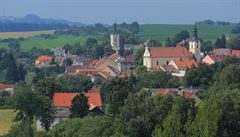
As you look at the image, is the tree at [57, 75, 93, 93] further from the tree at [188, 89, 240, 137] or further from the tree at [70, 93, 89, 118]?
the tree at [188, 89, 240, 137]

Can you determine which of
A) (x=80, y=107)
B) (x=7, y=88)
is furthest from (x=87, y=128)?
(x=7, y=88)

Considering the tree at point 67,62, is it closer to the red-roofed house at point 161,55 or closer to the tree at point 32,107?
the red-roofed house at point 161,55

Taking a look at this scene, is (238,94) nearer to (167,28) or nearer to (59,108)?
(59,108)

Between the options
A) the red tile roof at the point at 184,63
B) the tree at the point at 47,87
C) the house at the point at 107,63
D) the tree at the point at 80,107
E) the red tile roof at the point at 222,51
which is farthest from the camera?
the red tile roof at the point at 222,51

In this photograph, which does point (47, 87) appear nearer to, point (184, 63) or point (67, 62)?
point (184, 63)

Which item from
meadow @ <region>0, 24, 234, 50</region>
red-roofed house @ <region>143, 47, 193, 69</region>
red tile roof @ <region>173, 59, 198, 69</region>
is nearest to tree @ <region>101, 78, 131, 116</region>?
red tile roof @ <region>173, 59, 198, 69</region>

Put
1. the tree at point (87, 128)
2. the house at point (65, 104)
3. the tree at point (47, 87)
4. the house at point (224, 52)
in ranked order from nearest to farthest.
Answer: the tree at point (87, 128), the house at point (65, 104), the tree at point (47, 87), the house at point (224, 52)

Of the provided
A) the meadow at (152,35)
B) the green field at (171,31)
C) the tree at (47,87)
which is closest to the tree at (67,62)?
the meadow at (152,35)
